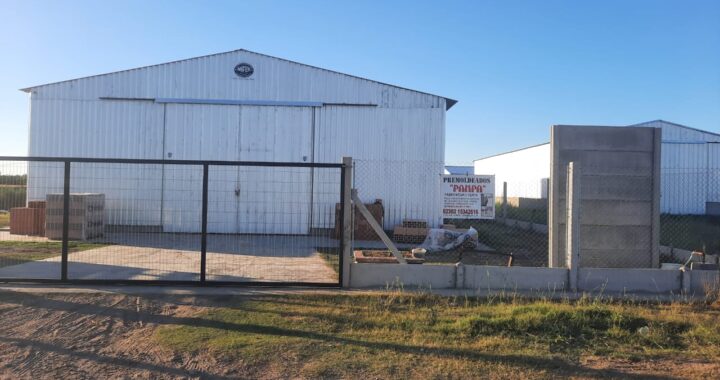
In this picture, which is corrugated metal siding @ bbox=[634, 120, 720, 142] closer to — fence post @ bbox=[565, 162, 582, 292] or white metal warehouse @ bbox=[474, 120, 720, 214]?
white metal warehouse @ bbox=[474, 120, 720, 214]

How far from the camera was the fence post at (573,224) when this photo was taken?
8663 mm

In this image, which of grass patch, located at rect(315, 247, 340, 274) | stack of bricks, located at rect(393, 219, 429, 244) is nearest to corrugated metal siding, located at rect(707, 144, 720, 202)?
stack of bricks, located at rect(393, 219, 429, 244)

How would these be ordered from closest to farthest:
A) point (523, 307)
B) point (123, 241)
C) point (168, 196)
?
1. point (523, 307)
2. point (123, 241)
3. point (168, 196)

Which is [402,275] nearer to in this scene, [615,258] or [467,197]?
[467,197]

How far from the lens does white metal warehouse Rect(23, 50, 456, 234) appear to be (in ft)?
62.4

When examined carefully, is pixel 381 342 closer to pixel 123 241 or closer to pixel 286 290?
pixel 286 290

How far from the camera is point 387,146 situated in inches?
765

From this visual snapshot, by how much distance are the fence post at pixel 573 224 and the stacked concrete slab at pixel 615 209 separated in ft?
2.83

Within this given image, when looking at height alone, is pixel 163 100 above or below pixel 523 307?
above

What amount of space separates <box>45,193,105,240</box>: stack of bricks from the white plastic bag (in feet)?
32.9

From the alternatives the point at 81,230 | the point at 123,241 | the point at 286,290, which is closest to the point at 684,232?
the point at 286,290

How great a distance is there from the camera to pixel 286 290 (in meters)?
8.65

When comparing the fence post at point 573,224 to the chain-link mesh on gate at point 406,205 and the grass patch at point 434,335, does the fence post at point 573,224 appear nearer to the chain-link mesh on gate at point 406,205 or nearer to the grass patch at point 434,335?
the grass patch at point 434,335

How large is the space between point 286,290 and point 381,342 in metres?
2.88
